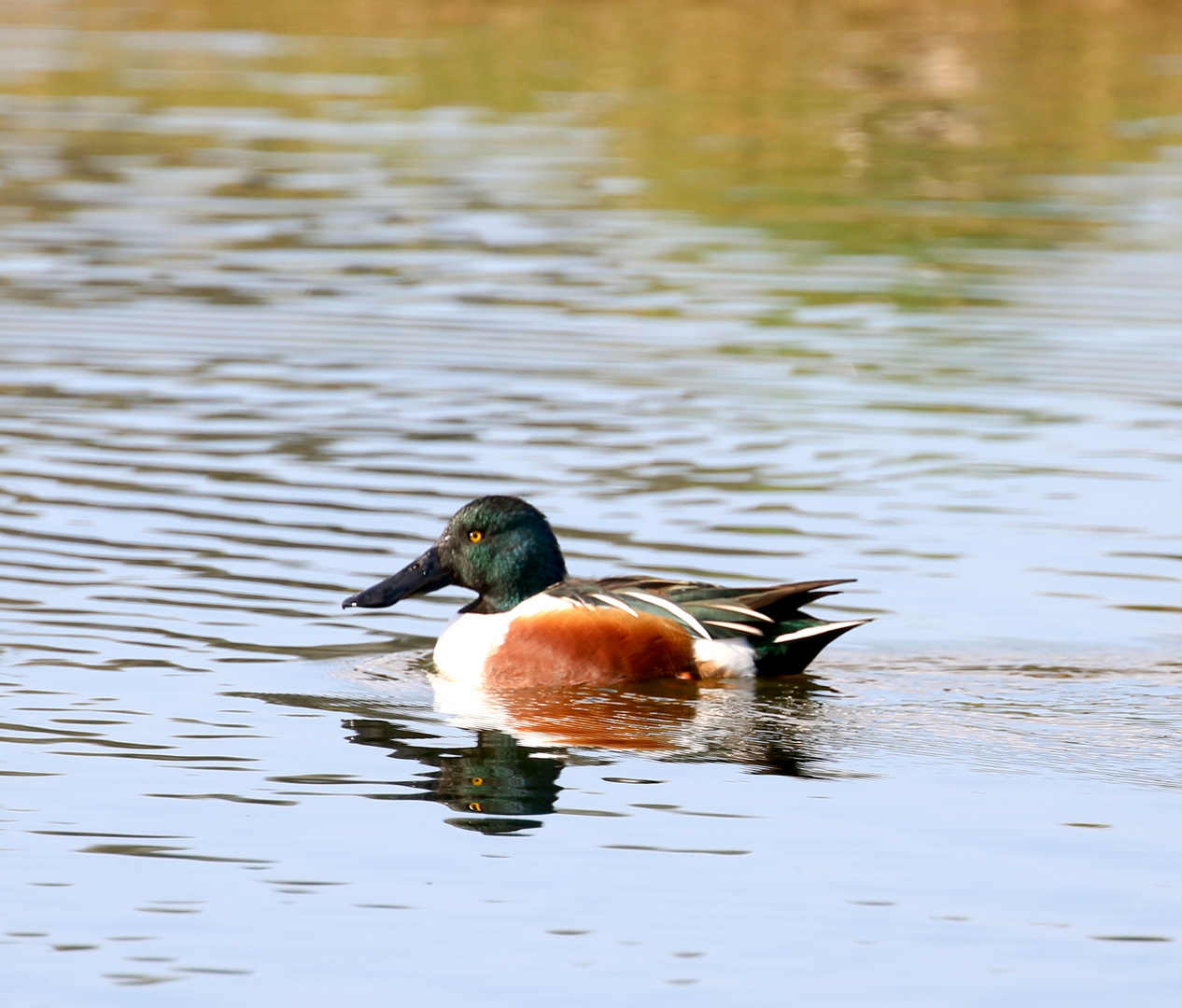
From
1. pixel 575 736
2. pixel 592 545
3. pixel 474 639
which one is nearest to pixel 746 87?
pixel 592 545

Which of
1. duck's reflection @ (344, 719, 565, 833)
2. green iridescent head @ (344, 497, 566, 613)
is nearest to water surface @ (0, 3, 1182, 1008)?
duck's reflection @ (344, 719, 565, 833)

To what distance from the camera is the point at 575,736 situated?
25.7 feet

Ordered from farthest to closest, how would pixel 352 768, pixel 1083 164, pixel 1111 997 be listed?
pixel 1083 164, pixel 352 768, pixel 1111 997

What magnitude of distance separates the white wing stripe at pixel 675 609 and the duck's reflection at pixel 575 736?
23cm

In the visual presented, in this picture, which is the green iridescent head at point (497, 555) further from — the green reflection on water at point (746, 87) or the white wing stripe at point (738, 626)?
the green reflection on water at point (746, 87)

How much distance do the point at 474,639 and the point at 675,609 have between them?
77 cm

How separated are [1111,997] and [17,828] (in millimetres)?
3094

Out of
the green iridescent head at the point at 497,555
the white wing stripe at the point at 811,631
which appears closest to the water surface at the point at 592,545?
A: the white wing stripe at the point at 811,631

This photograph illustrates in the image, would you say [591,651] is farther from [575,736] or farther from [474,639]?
[575,736]

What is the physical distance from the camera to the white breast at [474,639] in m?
8.54

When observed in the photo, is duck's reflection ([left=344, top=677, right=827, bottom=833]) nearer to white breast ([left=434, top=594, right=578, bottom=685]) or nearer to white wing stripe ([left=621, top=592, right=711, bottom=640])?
white breast ([left=434, top=594, right=578, bottom=685])

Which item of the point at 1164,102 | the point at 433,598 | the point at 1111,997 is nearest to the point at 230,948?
the point at 1111,997

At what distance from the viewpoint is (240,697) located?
8.08 m

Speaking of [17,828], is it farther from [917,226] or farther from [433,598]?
[917,226]
